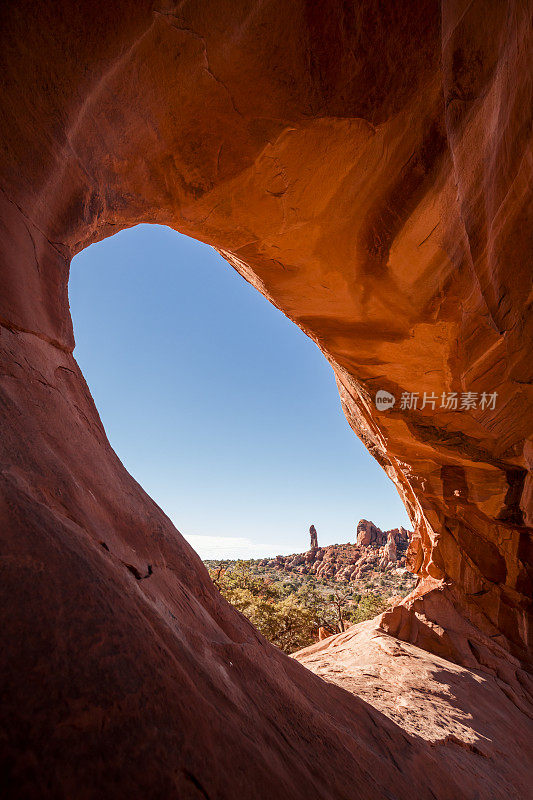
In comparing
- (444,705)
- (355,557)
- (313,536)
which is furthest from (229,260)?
(313,536)

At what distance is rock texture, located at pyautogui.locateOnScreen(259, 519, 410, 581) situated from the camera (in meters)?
55.2

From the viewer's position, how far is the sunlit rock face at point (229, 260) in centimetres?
121

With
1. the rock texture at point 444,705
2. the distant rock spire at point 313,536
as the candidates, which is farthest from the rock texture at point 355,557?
the rock texture at point 444,705

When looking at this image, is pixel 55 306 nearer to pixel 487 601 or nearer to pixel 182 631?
pixel 182 631

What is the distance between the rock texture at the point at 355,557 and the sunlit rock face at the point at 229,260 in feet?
172

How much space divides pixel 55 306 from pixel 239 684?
3405 millimetres

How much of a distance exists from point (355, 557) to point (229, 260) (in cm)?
6551

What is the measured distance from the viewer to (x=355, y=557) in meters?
61.4

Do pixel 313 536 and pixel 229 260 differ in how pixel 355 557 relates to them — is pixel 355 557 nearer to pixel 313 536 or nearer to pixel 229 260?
pixel 313 536

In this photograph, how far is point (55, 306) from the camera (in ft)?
9.87

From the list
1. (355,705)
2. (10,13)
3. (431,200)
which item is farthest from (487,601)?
(10,13)

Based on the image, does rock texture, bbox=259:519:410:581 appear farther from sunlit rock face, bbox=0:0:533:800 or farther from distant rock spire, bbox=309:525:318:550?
sunlit rock face, bbox=0:0:533:800

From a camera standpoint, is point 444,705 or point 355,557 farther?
point 355,557

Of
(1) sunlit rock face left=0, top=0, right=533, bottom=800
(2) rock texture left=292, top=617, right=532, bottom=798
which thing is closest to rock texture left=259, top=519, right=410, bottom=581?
(2) rock texture left=292, top=617, right=532, bottom=798
